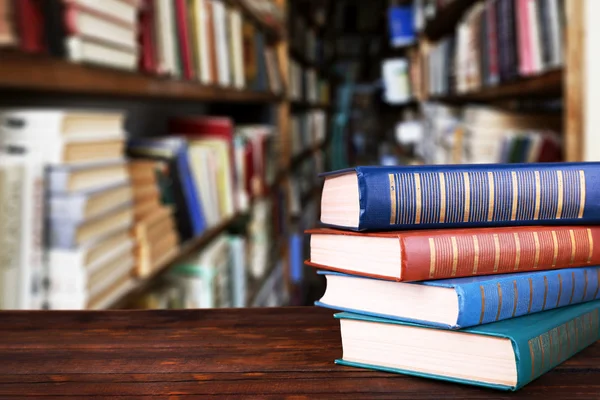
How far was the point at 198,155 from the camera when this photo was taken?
192cm

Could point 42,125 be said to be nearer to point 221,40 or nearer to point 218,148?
point 218,148

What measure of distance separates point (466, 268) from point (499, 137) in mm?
1704

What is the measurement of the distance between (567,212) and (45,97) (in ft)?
4.28

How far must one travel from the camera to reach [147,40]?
1498 millimetres

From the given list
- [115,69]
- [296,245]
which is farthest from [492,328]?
[296,245]

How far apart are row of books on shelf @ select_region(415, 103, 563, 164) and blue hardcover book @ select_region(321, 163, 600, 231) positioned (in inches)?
46.7

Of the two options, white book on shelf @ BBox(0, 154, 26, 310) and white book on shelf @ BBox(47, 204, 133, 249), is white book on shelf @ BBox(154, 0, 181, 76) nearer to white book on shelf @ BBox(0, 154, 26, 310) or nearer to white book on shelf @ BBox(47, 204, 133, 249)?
white book on shelf @ BBox(47, 204, 133, 249)

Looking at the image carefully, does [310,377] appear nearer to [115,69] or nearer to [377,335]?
[377,335]

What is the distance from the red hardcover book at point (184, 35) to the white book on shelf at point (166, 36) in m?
0.04

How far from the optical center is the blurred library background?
104cm

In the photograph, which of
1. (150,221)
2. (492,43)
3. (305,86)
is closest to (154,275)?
(150,221)

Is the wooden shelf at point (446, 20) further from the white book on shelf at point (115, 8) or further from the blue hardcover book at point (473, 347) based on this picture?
the blue hardcover book at point (473, 347)

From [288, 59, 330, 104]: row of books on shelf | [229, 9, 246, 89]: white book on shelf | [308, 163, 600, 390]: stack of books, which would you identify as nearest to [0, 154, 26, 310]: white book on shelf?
[308, 163, 600, 390]: stack of books

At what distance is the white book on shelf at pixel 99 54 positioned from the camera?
1087 mm
